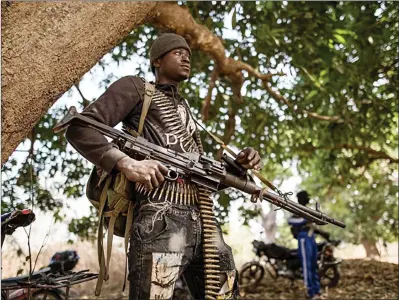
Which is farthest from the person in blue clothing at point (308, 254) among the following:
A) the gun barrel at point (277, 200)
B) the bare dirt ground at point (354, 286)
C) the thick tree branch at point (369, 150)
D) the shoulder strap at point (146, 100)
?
the shoulder strap at point (146, 100)

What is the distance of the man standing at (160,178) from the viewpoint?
2625 mm

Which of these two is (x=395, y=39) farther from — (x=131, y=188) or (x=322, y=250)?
(x=131, y=188)

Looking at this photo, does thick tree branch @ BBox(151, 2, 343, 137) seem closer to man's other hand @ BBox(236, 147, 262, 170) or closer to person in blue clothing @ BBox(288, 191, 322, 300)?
man's other hand @ BBox(236, 147, 262, 170)

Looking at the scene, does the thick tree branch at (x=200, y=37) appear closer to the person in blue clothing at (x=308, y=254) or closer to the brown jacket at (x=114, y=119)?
the brown jacket at (x=114, y=119)

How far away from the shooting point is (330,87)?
660 centimetres

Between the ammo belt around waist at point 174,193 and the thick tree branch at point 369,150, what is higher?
the thick tree branch at point 369,150

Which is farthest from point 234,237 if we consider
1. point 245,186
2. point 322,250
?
point 245,186

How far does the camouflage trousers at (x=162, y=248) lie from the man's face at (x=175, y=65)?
32.3 inches

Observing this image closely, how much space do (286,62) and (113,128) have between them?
448 centimetres

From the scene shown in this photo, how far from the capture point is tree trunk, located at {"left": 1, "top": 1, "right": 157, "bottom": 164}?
2.63 metres

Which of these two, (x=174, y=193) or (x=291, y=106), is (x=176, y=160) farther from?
(x=291, y=106)

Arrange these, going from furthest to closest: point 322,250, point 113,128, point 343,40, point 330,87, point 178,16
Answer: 1. point 322,250
2. point 330,87
3. point 343,40
4. point 178,16
5. point 113,128

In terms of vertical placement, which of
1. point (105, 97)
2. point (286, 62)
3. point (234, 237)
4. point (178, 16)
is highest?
point (234, 237)

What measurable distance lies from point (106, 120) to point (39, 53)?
19.4 inches
